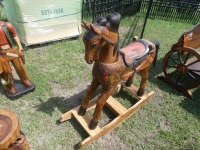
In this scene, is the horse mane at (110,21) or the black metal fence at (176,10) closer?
the horse mane at (110,21)

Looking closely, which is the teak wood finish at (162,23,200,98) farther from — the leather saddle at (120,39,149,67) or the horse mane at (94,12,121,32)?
the horse mane at (94,12,121,32)

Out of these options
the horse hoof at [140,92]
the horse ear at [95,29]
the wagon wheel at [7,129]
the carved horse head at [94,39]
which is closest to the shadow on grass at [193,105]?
the horse hoof at [140,92]

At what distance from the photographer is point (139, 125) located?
379 cm

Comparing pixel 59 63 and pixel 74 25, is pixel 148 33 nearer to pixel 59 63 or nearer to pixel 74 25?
pixel 74 25

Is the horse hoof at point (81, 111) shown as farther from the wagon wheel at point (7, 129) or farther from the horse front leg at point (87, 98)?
the wagon wheel at point (7, 129)

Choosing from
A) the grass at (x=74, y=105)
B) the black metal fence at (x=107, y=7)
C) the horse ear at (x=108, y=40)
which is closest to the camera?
the horse ear at (x=108, y=40)

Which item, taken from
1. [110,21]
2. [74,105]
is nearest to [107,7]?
[74,105]

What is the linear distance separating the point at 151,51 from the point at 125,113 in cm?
Answer: 107

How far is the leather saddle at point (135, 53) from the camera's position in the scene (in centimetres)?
317

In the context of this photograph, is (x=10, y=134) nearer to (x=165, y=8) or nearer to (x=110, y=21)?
(x=110, y=21)

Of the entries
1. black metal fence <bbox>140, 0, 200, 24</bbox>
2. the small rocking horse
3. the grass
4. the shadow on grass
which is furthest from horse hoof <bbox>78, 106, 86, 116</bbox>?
black metal fence <bbox>140, 0, 200, 24</bbox>

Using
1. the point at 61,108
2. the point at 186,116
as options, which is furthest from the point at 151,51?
the point at 61,108

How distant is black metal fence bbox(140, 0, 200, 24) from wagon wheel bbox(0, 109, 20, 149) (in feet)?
20.5

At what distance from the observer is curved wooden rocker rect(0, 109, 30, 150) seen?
1986 mm
